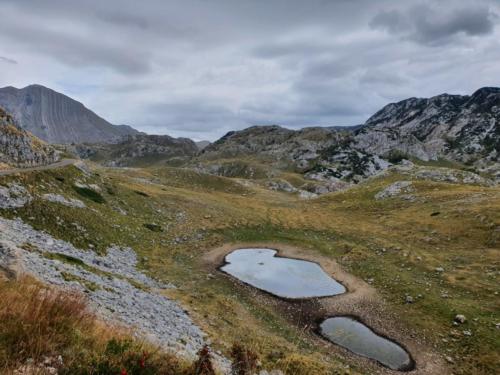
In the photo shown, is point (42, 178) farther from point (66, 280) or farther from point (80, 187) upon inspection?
point (66, 280)

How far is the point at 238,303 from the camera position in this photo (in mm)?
33625

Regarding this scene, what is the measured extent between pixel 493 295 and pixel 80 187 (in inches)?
2163

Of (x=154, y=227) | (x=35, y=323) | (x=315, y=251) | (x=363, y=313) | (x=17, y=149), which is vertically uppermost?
(x=17, y=149)

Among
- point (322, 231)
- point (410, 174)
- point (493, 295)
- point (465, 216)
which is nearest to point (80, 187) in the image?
point (322, 231)

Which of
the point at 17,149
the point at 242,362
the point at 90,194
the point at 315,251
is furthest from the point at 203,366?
the point at 17,149

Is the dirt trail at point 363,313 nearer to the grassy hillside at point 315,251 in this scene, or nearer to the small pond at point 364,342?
the grassy hillside at point 315,251

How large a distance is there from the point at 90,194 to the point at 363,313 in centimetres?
4171

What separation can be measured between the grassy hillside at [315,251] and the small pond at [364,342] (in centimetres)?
161

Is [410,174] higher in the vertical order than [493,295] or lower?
higher

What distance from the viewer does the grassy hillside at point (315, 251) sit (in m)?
27.0

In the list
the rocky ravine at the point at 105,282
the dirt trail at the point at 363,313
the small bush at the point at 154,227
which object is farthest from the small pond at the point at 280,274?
the rocky ravine at the point at 105,282

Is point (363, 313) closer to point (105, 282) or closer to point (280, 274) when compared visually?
point (280, 274)

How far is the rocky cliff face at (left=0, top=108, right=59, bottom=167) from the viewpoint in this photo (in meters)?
55.8

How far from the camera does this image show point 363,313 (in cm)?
3491
